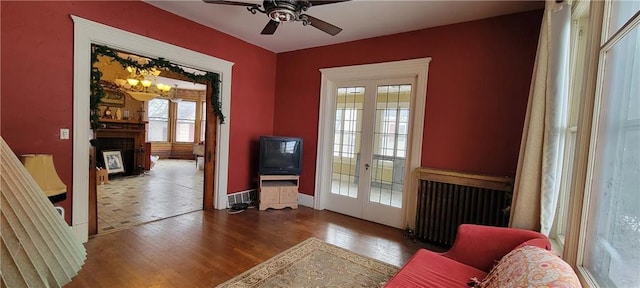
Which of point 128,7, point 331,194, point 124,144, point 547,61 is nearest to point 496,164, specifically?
point 547,61

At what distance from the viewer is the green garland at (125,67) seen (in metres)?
3.13

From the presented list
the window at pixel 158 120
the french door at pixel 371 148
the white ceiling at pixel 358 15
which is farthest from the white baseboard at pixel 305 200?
the window at pixel 158 120

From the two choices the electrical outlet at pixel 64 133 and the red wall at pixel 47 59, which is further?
the electrical outlet at pixel 64 133

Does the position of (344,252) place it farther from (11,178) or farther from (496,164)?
(11,178)

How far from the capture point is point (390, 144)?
4.17 metres

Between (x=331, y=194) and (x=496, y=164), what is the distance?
2467 millimetres

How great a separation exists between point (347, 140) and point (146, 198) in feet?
12.2

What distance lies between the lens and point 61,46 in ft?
9.34

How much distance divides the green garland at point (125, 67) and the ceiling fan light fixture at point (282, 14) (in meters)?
1.93

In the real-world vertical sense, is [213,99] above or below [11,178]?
above

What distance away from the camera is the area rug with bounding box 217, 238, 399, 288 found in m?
2.51

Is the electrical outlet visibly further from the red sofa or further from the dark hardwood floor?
the red sofa

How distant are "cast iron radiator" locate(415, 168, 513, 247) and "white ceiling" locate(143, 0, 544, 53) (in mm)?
1878

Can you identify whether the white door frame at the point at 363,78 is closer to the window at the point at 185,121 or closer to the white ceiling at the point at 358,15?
the white ceiling at the point at 358,15
